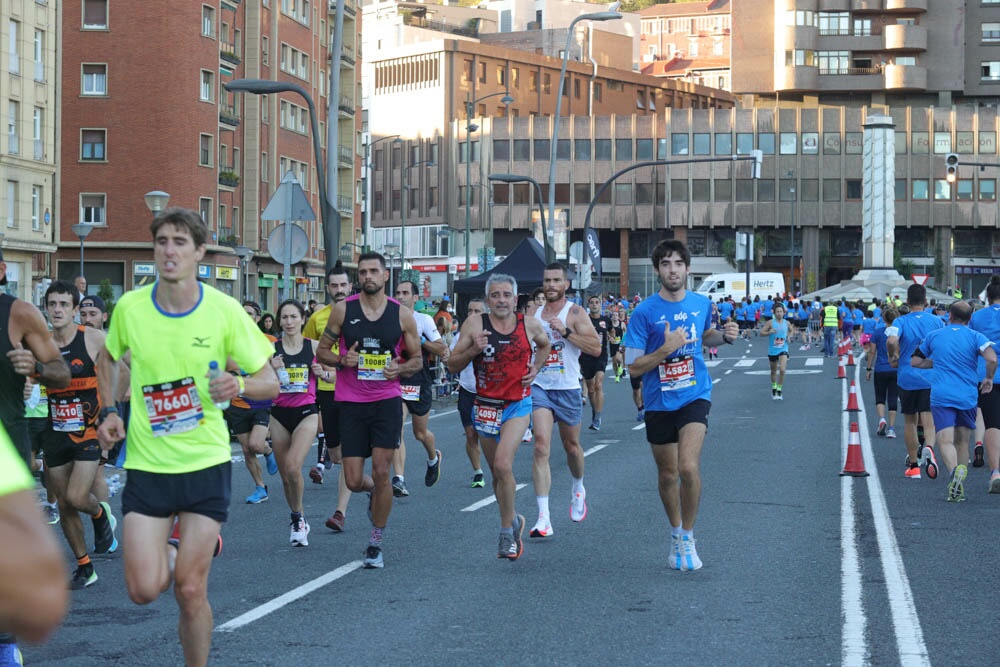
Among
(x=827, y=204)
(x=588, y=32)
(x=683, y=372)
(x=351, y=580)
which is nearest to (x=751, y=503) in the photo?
(x=683, y=372)

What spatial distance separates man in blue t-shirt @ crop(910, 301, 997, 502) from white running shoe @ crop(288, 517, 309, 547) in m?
6.13

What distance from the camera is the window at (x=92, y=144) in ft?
188

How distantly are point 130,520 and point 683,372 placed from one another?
14.5 feet

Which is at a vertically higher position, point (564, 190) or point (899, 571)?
point (564, 190)

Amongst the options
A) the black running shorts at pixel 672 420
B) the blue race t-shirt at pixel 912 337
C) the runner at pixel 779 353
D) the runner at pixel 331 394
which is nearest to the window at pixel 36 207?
the runner at pixel 779 353

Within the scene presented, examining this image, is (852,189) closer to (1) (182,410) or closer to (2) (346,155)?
(2) (346,155)

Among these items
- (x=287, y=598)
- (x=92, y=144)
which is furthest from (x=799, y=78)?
(x=287, y=598)

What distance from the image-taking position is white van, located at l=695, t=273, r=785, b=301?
84062mm

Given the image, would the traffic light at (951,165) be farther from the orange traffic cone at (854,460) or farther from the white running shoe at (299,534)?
the white running shoe at (299,534)

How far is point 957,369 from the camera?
13812 millimetres

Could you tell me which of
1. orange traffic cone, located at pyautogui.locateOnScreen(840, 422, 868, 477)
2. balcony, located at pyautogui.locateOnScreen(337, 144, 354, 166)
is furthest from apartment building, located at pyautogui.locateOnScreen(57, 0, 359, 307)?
orange traffic cone, located at pyautogui.locateOnScreen(840, 422, 868, 477)

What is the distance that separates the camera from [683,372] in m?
9.40

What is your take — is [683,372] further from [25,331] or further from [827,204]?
[827,204]

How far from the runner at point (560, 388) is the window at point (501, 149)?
94.2m
